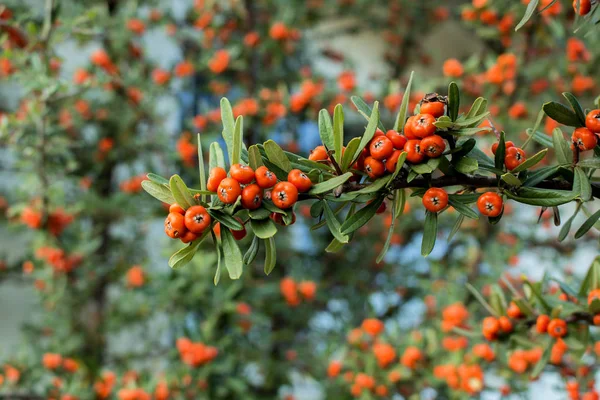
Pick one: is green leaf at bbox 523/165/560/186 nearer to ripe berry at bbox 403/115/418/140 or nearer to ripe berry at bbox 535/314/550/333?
ripe berry at bbox 403/115/418/140

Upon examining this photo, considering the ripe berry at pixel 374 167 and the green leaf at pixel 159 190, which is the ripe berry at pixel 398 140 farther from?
the green leaf at pixel 159 190

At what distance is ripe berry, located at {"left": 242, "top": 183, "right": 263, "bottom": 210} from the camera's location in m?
0.65

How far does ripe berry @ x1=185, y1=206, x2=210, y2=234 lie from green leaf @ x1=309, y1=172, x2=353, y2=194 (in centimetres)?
14

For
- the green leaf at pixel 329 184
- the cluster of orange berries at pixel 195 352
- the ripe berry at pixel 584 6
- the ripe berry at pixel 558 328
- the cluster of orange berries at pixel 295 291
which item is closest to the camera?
the green leaf at pixel 329 184

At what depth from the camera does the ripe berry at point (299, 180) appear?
0.66 metres

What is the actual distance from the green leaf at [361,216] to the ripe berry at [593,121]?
0.29 meters

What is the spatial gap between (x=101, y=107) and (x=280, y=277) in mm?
1417

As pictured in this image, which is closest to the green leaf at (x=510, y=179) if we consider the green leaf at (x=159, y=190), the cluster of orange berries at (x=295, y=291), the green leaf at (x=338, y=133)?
the green leaf at (x=338, y=133)

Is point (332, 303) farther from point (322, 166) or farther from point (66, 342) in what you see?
point (322, 166)

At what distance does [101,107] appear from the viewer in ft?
9.70

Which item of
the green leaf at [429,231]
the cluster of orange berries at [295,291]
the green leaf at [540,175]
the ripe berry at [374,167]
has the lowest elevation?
the cluster of orange berries at [295,291]

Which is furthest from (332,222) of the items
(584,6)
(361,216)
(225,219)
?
(584,6)

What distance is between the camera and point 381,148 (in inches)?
25.7

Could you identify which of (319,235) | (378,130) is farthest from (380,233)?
(378,130)
